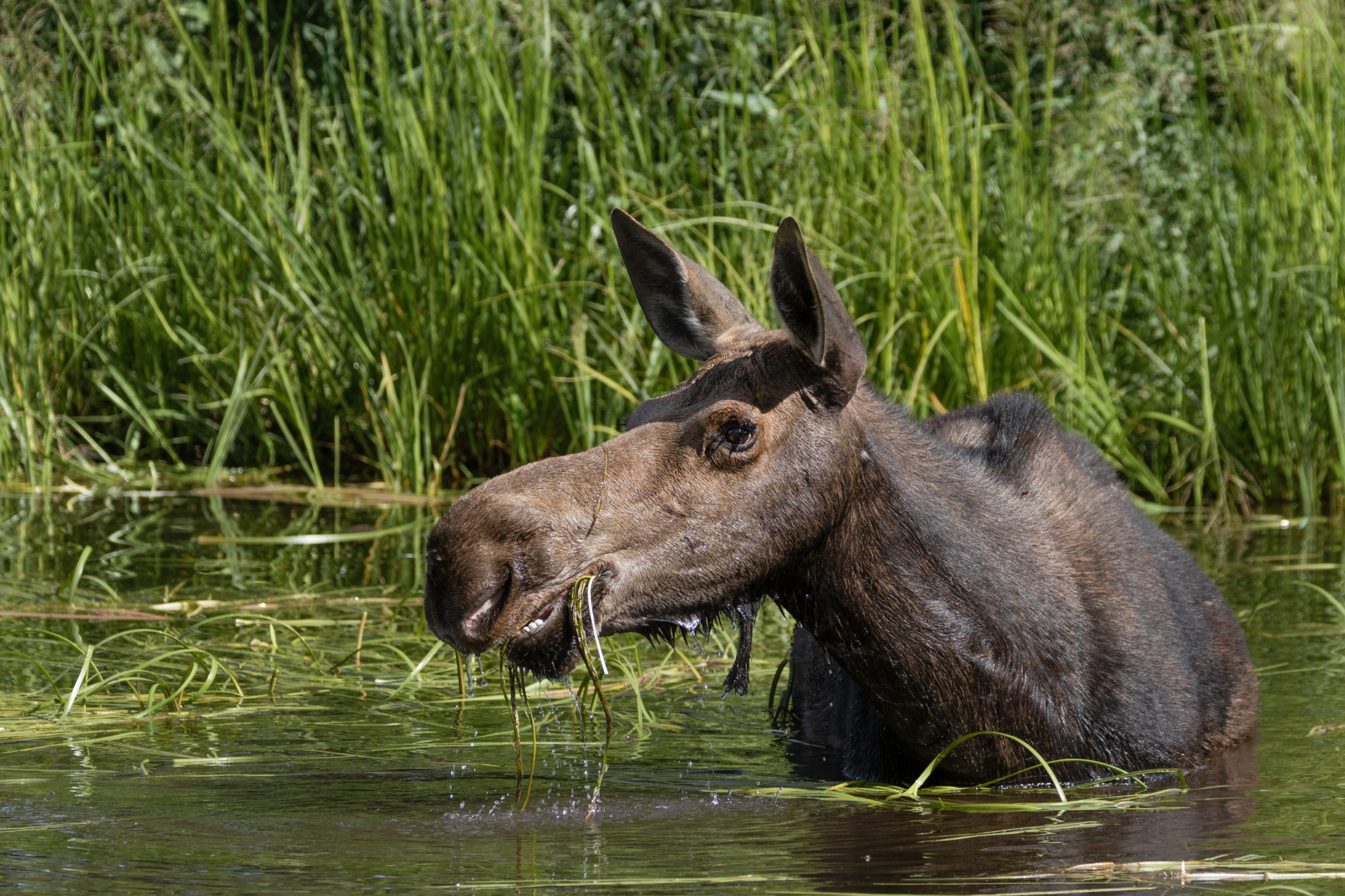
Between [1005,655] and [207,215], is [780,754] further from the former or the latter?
[207,215]

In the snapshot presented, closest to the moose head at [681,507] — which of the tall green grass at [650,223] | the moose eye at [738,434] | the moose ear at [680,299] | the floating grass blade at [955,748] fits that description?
the moose eye at [738,434]

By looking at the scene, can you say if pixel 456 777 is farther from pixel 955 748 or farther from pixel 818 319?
pixel 818 319

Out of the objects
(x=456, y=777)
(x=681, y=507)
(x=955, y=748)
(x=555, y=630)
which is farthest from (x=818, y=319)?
(x=456, y=777)

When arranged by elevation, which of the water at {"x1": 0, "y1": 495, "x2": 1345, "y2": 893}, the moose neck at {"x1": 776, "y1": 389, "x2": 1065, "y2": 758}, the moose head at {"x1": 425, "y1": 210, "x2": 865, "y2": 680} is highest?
the moose head at {"x1": 425, "y1": 210, "x2": 865, "y2": 680}

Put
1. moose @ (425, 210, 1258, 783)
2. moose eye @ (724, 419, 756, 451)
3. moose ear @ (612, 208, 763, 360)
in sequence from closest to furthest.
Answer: moose @ (425, 210, 1258, 783) < moose eye @ (724, 419, 756, 451) < moose ear @ (612, 208, 763, 360)

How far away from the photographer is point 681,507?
356cm

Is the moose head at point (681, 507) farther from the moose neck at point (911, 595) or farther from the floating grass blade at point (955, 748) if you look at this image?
the floating grass blade at point (955, 748)

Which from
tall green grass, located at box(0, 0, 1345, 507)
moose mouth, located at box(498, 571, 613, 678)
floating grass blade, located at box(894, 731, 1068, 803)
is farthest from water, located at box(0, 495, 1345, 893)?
tall green grass, located at box(0, 0, 1345, 507)

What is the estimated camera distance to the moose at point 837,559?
11.2 ft

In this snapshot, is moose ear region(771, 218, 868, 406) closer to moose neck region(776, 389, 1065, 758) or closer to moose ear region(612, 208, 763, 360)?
moose neck region(776, 389, 1065, 758)

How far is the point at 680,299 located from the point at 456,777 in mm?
1301

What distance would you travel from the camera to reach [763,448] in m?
3.62

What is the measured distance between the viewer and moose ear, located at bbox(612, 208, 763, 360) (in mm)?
4090

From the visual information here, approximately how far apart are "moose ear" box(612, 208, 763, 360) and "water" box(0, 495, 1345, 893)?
0.80m
